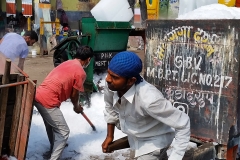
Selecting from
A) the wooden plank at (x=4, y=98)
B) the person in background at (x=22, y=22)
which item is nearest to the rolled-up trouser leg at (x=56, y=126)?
the wooden plank at (x=4, y=98)

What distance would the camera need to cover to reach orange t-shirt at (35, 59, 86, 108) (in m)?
3.65

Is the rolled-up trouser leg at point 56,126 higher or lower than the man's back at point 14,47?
lower

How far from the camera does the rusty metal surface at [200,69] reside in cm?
313

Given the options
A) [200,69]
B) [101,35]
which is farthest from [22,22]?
[200,69]

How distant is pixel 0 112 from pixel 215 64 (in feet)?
6.89

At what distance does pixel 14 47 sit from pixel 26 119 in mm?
1802

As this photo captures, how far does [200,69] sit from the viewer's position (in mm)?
3352

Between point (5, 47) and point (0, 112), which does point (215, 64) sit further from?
point (5, 47)

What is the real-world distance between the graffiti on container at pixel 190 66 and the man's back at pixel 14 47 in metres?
1.93

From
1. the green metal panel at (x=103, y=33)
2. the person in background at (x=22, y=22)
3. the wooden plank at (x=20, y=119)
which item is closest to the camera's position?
the wooden plank at (x=20, y=119)

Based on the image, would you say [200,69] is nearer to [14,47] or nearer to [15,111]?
[15,111]

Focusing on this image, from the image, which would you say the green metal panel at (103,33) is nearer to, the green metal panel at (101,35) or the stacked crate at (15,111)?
the green metal panel at (101,35)

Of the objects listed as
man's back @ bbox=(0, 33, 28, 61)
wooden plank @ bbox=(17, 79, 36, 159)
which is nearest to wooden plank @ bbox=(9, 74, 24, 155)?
wooden plank @ bbox=(17, 79, 36, 159)

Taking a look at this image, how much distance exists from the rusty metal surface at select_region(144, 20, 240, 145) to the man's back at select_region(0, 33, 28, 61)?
1.90 metres
